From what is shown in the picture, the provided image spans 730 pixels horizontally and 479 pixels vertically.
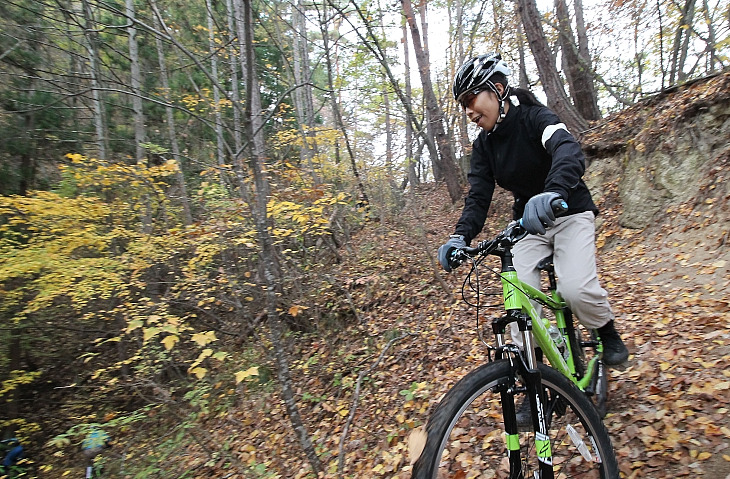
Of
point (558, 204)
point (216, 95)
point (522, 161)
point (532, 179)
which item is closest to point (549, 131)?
point (522, 161)

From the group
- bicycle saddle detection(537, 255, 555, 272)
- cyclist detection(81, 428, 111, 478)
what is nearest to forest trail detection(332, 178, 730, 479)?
bicycle saddle detection(537, 255, 555, 272)

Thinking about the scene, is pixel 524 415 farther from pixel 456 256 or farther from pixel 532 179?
pixel 532 179

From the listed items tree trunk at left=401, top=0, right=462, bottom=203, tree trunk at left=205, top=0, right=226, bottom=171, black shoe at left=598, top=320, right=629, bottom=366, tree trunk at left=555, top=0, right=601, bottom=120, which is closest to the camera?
black shoe at left=598, top=320, right=629, bottom=366

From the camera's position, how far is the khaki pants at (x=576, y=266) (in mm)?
2354

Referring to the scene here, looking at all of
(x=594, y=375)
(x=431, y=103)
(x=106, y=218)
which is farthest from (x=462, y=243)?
(x=431, y=103)

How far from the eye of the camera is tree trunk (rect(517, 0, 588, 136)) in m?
8.05

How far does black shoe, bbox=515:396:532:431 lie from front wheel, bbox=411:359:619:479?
0.03 metres

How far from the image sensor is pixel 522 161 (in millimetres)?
2520

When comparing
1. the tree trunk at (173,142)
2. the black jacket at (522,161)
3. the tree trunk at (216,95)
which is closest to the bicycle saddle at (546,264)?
the black jacket at (522,161)

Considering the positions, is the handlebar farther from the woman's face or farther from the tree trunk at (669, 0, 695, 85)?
the tree trunk at (669, 0, 695, 85)

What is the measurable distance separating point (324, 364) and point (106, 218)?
4996 millimetres

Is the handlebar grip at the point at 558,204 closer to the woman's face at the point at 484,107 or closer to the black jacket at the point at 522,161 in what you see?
the black jacket at the point at 522,161

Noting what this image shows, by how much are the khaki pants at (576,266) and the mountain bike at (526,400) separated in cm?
9

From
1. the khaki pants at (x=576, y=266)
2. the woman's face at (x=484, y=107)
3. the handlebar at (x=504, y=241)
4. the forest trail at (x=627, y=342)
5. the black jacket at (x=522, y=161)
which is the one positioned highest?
the woman's face at (x=484, y=107)
